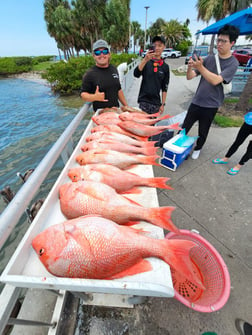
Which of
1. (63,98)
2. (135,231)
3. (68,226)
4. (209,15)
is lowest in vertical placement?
(63,98)

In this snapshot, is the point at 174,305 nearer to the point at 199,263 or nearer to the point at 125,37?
the point at 199,263

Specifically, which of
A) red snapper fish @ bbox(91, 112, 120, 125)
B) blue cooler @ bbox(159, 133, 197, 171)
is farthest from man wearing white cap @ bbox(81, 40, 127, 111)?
blue cooler @ bbox(159, 133, 197, 171)

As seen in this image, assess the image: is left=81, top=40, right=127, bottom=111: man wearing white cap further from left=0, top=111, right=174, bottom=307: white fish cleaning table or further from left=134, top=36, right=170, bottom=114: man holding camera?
left=0, top=111, right=174, bottom=307: white fish cleaning table

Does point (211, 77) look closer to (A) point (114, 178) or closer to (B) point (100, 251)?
(A) point (114, 178)

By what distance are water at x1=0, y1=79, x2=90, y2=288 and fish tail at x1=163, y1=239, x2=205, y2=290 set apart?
3.72m

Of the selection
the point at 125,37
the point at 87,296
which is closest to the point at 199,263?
the point at 87,296

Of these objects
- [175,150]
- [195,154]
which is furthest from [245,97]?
[175,150]

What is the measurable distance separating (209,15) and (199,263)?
22123mm

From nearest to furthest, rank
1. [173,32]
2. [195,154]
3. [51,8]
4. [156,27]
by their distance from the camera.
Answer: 1. [195,154]
2. [51,8]
3. [173,32]
4. [156,27]

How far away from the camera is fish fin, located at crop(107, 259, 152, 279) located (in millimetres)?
876

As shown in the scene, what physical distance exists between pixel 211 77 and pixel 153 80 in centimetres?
113

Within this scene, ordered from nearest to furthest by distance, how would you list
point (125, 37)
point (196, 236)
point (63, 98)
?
point (196, 236) → point (63, 98) → point (125, 37)

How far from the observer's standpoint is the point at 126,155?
5.19 ft

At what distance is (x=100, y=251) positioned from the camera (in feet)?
2.92
